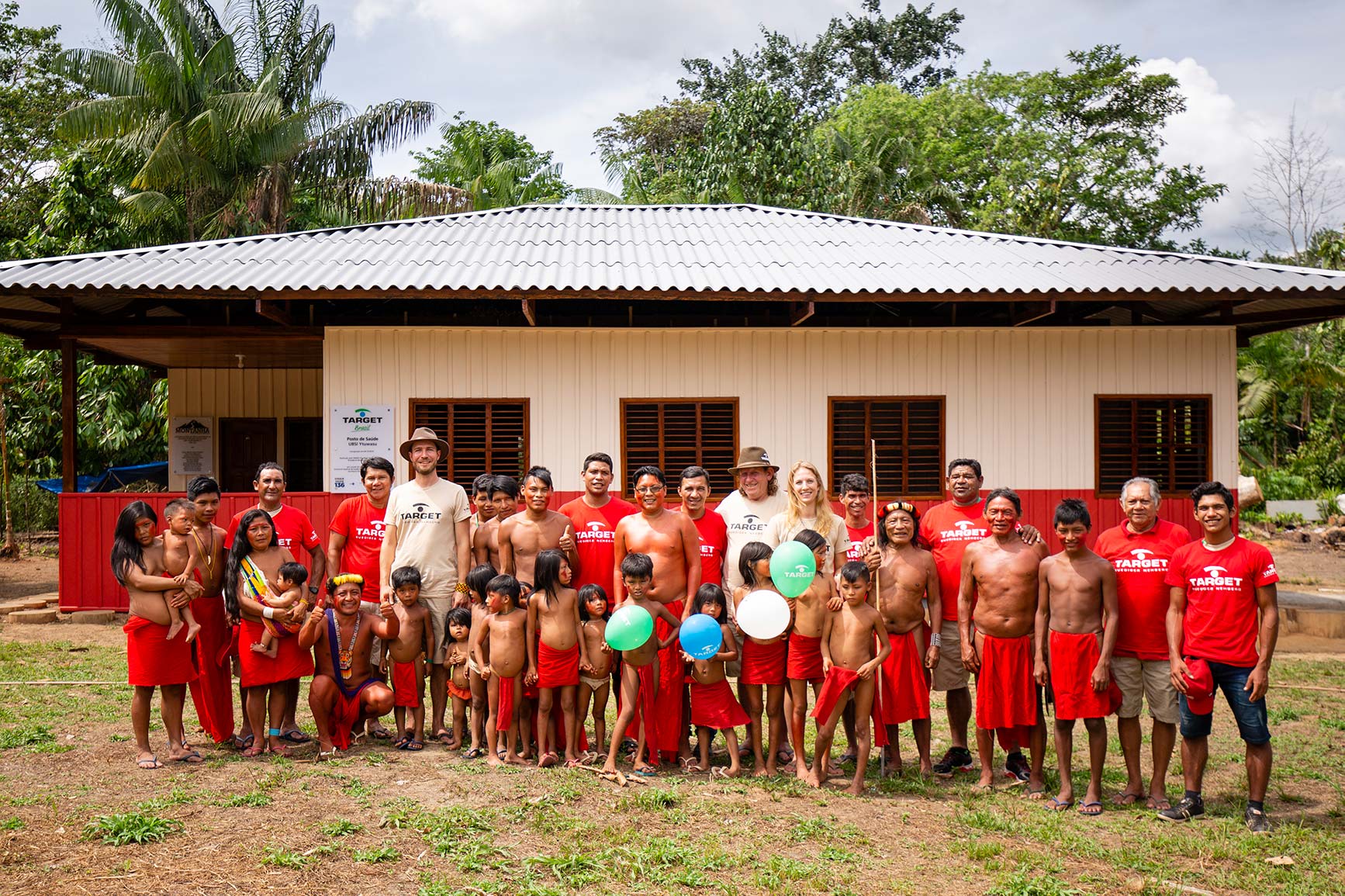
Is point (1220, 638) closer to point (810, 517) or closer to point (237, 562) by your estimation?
point (810, 517)

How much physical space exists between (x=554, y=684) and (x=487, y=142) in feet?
89.3

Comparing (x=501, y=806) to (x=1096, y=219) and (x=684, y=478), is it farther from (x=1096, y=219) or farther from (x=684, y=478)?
(x=1096, y=219)

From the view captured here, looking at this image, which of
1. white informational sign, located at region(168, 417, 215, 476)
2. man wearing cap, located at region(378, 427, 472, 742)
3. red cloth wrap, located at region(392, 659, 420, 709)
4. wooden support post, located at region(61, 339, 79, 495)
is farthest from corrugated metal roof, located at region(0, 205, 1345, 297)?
red cloth wrap, located at region(392, 659, 420, 709)

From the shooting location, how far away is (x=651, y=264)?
10.6 metres

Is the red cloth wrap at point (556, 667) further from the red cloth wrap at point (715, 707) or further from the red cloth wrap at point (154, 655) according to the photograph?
the red cloth wrap at point (154, 655)

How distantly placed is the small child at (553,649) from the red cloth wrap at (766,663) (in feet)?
2.93

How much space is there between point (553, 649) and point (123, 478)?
14.2 metres

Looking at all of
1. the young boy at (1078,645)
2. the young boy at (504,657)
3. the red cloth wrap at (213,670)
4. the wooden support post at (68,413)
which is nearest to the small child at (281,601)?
the red cloth wrap at (213,670)

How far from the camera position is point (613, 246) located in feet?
37.9

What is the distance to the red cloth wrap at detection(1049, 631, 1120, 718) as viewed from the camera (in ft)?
16.5

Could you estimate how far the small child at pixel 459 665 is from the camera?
5.93 meters

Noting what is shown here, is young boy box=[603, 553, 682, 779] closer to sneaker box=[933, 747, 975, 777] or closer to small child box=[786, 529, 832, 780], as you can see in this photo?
small child box=[786, 529, 832, 780]

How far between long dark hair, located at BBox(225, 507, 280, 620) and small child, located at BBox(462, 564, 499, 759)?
1.22 m

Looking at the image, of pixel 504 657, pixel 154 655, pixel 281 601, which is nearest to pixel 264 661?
pixel 281 601
